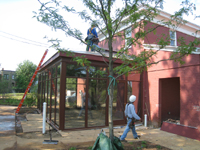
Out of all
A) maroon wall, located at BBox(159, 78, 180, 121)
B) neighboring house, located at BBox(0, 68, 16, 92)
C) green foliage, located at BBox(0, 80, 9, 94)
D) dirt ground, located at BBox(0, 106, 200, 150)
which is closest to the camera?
dirt ground, located at BBox(0, 106, 200, 150)

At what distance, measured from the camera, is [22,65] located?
117ft

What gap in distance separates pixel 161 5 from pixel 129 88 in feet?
17.1

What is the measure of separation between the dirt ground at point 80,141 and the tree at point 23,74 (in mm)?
30243

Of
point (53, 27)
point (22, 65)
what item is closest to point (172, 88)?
point (53, 27)

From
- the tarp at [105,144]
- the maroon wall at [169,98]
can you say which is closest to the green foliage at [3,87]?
the maroon wall at [169,98]

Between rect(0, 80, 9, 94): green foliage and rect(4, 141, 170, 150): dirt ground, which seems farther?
rect(0, 80, 9, 94): green foliage

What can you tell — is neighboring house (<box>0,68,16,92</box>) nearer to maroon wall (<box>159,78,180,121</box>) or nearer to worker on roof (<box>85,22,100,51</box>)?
worker on roof (<box>85,22,100,51</box>)

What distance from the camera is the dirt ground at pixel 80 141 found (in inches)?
206

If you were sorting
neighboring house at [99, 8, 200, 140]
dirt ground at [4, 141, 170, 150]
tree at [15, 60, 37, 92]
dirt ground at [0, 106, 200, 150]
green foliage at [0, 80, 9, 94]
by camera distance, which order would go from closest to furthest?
dirt ground at [4, 141, 170, 150] < dirt ground at [0, 106, 200, 150] < neighboring house at [99, 8, 200, 140] < green foliage at [0, 80, 9, 94] < tree at [15, 60, 37, 92]

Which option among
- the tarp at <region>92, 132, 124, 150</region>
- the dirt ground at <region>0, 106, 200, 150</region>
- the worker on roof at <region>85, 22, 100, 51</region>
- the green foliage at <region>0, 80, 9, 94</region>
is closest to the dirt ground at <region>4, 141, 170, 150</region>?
the dirt ground at <region>0, 106, 200, 150</region>

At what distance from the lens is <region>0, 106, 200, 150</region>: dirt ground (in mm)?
5230

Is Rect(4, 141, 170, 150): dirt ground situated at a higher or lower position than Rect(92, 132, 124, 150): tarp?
lower

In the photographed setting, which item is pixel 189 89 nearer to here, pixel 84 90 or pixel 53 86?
pixel 84 90

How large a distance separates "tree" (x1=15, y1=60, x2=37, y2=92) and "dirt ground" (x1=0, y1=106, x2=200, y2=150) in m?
30.2
